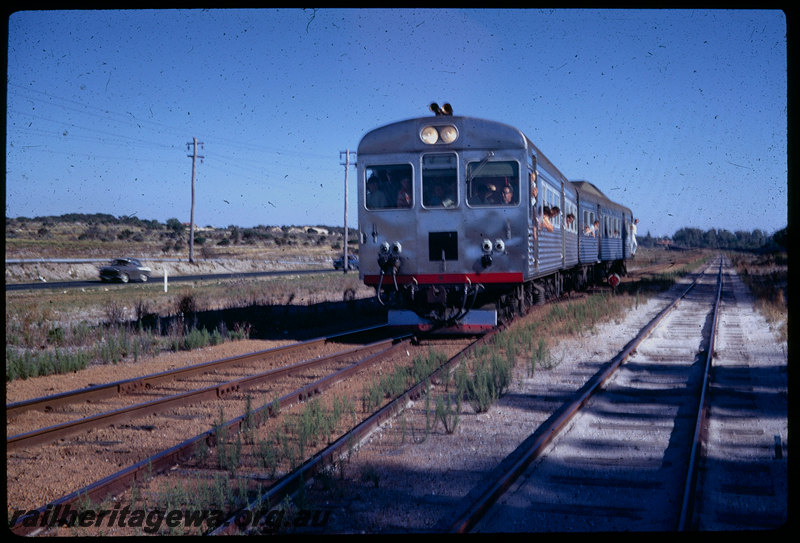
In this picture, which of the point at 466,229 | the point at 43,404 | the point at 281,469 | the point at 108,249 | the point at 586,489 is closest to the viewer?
the point at 586,489

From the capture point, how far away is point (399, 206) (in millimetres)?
10336

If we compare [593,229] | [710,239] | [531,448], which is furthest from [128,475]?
[710,239]

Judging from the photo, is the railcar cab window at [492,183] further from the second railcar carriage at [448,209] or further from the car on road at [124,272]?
the car on road at [124,272]

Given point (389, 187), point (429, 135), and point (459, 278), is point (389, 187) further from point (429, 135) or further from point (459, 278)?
point (459, 278)

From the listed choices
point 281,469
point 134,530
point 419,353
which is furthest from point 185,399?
point 419,353

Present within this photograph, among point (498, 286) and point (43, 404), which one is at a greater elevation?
point (498, 286)

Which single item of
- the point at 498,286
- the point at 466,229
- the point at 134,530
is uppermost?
the point at 466,229

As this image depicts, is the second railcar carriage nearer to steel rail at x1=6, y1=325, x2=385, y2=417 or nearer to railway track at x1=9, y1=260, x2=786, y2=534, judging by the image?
steel rail at x1=6, y1=325, x2=385, y2=417

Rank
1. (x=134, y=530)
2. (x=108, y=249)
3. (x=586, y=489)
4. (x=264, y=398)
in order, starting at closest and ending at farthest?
(x=134, y=530), (x=586, y=489), (x=264, y=398), (x=108, y=249)

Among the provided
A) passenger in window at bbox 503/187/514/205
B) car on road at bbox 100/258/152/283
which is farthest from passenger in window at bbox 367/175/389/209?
car on road at bbox 100/258/152/283

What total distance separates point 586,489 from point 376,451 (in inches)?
65.8

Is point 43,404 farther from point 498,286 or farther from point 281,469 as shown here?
point 498,286

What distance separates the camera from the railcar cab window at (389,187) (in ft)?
33.8

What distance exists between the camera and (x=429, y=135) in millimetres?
10133
